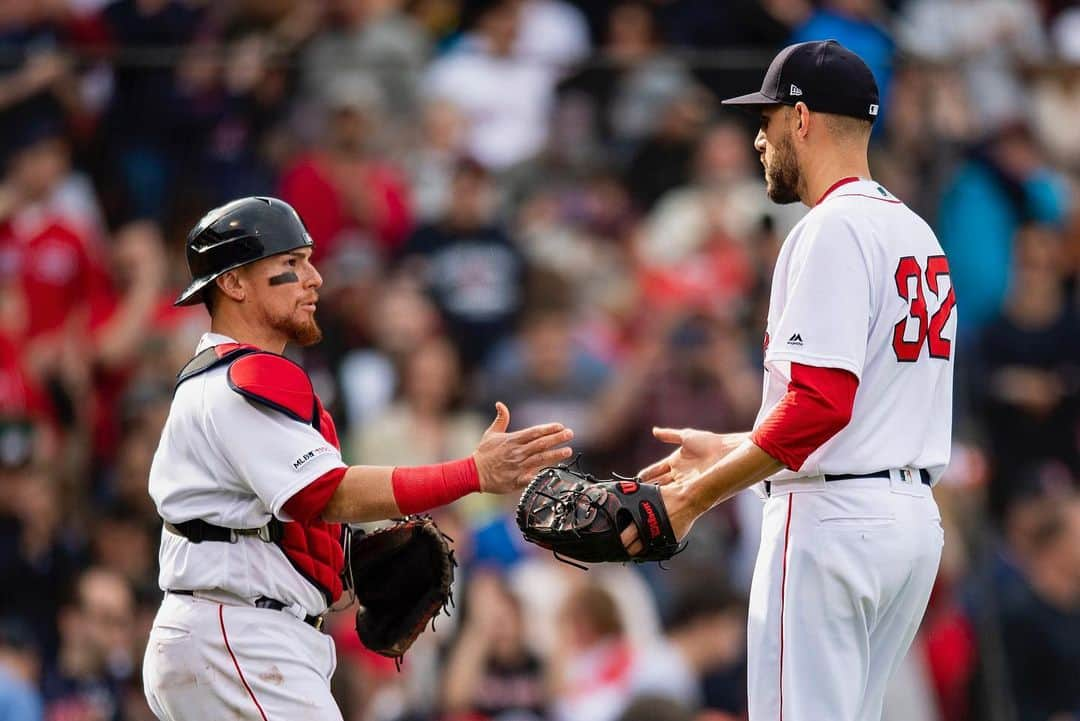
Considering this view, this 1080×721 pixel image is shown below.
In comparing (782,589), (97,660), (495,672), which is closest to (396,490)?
(782,589)

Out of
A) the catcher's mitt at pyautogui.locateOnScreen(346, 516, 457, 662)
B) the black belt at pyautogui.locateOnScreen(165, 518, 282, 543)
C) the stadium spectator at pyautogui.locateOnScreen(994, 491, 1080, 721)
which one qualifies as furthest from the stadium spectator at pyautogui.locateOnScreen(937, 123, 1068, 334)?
the black belt at pyautogui.locateOnScreen(165, 518, 282, 543)

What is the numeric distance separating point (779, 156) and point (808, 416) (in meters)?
0.88

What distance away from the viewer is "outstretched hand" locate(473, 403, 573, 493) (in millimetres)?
4711

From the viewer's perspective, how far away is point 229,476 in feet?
15.7

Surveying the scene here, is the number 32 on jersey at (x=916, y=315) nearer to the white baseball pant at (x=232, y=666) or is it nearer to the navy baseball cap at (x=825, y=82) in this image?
the navy baseball cap at (x=825, y=82)

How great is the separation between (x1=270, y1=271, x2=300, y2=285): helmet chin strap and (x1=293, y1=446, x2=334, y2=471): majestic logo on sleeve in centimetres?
56

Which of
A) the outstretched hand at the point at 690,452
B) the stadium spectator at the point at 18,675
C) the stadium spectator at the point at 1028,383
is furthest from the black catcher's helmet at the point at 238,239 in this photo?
the stadium spectator at the point at 1028,383

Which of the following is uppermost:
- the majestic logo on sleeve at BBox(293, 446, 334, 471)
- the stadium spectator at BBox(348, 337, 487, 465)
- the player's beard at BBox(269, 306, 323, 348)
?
the player's beard at BBox(269, 306, 323, 348)

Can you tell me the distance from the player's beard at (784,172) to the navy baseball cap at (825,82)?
0.14 meters

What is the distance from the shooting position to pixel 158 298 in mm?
9172

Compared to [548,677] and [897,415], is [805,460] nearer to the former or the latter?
[897,415]

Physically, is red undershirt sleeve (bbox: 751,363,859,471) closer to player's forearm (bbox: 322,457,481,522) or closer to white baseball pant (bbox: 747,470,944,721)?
white baseball pant (bbox: 747,470,944,721)

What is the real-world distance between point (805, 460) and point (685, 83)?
5.61m

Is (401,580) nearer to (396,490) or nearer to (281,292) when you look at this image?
(396,490)
